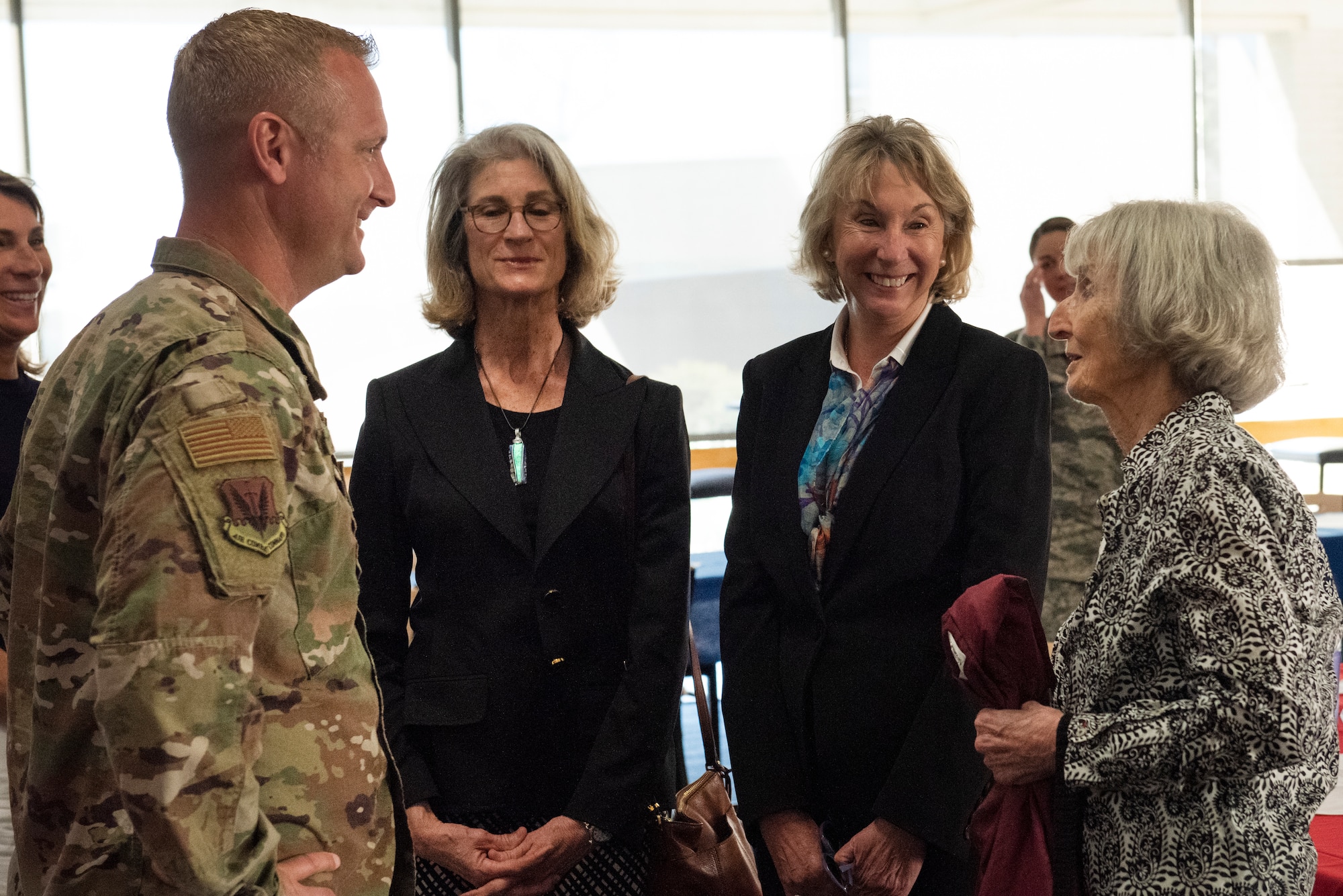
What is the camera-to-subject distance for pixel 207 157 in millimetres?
1286

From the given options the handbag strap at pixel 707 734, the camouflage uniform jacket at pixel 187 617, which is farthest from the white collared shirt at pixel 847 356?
the camouflage uniform jacket at pixel 187 617

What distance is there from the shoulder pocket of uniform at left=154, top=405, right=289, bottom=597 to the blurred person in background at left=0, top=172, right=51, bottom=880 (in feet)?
4.19

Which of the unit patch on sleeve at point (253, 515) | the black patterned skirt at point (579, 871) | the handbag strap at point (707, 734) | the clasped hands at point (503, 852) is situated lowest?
the black patterned skirt at point (579, 871)

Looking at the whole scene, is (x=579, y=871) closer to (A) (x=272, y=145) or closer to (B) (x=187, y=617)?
(B) (x=187, y=617)

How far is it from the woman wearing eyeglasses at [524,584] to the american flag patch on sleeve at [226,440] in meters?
0.84

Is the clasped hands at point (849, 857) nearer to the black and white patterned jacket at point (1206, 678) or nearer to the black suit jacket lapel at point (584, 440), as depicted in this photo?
the black and white patterned jacket at point (1206, 678)

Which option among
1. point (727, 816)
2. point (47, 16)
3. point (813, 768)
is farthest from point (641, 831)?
point (47, 16)

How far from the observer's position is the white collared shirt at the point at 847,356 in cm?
201

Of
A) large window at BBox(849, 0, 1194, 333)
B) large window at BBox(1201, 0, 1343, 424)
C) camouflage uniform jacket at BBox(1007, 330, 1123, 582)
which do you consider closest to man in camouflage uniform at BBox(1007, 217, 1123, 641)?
camouflage uniform jacket at BBox(1007, 330, 1123, 582)

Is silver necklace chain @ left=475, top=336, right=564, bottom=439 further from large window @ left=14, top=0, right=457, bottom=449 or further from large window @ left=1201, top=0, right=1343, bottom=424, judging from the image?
large window @ left=1201, top=0, right=1343, bottom=424

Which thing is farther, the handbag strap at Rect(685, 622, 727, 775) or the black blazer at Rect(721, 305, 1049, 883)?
the handbag strap at Rect(685, 622, 727, 775)

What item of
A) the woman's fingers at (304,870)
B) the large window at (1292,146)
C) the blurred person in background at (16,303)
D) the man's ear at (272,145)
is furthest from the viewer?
the large window at (1292,146)

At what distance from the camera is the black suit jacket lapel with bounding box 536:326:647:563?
76.4 inches

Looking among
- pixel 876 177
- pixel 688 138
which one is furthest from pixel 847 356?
pixel 688 138
